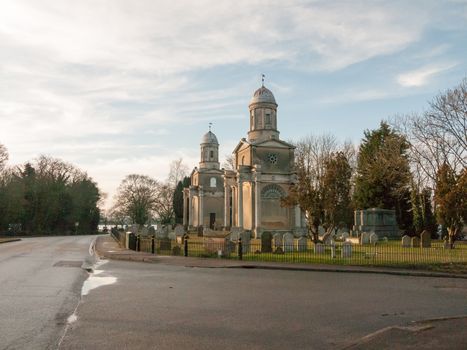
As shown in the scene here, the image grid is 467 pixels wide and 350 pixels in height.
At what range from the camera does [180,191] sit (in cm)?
7944

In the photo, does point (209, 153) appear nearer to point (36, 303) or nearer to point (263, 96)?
point (263, 96)

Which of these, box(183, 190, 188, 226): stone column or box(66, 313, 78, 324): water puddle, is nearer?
box(66, 313, 78, 324): water puddle

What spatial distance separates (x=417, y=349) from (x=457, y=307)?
14.9 ft

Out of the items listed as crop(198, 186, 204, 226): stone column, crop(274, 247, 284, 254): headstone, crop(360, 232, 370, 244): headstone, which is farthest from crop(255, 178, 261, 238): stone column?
crop(274, 247, 284, 254): headstone

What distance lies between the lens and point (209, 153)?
7044cm

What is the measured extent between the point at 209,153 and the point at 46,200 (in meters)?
25.2

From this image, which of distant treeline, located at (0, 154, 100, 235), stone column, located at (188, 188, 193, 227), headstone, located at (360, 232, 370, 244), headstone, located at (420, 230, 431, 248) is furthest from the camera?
stone column, located at (188, 188, 193, 227)

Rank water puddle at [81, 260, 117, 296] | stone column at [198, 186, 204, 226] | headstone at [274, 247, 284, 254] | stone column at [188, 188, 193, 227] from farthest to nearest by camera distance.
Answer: stone column at [188, 188, 193, 227], stone column at [198, 186, 204, 226], headstone at [274, 247, 284, 254], water puddle at [81, 260, 117, 296]

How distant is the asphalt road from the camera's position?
6.95m

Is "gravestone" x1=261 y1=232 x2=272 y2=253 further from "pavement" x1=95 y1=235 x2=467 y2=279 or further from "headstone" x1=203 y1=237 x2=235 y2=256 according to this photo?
"pavement" x1=95 y1=235 x2=467 y2=279

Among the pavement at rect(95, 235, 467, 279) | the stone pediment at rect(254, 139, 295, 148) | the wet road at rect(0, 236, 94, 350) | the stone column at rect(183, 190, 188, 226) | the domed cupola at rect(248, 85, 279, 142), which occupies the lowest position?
the pavement at rect(95, 235, 467, 279)

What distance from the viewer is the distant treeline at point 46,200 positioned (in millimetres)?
58156

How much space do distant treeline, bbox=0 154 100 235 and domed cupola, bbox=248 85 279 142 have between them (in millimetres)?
29788

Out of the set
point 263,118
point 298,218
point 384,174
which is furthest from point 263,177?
point 384,174
